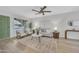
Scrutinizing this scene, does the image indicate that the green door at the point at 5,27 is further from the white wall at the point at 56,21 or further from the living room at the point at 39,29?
the white wall at the point at 56,21

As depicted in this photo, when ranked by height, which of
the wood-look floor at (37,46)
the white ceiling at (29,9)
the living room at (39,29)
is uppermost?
the white ceiling at (29,9)

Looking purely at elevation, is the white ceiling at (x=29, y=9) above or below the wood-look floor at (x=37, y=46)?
above

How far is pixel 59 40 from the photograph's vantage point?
2.15m

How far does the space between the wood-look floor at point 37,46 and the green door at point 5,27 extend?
12 cm

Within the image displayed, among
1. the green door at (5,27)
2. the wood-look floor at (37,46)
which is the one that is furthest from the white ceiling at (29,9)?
the wood-look floor at (37,46)

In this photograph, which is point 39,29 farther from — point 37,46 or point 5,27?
point 5,27

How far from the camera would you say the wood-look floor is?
210 centimetres

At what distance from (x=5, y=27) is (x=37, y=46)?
0.78 metres

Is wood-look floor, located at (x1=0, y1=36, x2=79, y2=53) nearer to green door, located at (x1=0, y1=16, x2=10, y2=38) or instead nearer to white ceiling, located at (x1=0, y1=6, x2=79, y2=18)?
green door, located at (x1=0, y1=16, x2=10, y2=38)

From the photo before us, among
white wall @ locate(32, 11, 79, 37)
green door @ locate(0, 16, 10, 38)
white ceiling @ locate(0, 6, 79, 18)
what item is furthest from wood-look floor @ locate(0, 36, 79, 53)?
white ceiling @ locate(0, 6, 79, 18)

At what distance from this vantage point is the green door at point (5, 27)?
206 cm
